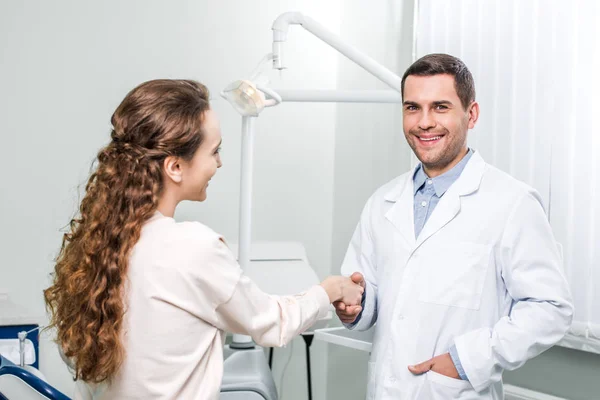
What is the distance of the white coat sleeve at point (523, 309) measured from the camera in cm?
147

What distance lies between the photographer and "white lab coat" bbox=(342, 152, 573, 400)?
4.86 ft

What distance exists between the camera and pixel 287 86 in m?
2.94

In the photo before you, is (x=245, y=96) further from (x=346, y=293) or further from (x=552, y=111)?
(x=552, y=111)

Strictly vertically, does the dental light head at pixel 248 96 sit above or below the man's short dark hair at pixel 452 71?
below

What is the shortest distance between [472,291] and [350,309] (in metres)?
0.28

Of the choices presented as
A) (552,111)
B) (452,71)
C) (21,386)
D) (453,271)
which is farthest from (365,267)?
(21,386)

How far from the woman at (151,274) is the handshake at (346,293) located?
323mm

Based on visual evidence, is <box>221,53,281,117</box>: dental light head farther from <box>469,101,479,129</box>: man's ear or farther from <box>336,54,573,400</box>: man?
<box>469,101,479,129</box>: man's ear

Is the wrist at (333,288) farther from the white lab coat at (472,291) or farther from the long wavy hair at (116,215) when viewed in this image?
the long wavy hair at (116,215)

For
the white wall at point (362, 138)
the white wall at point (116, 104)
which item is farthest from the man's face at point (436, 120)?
the white wall at point (362, 138)

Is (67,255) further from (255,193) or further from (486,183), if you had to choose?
(255,193)

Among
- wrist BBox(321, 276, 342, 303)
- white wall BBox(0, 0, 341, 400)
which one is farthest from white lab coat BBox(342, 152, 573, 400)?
white wall BBox(0, 0, 341, 400)

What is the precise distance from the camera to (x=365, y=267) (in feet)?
5.84

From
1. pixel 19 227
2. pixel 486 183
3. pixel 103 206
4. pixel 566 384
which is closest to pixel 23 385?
pixel 103 206
